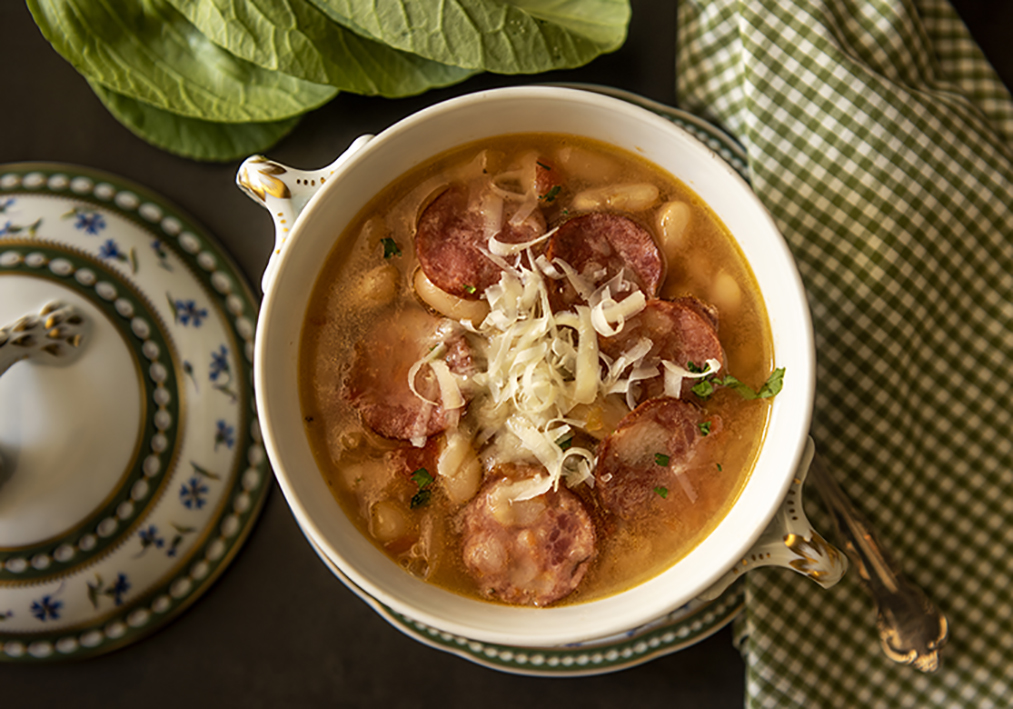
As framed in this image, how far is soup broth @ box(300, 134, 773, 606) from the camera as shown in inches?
62.5

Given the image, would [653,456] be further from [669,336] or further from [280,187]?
[280,187]

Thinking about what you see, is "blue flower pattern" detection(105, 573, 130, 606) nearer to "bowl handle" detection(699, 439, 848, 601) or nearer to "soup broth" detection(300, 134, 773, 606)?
"soup broth" detection(300, 134, 773, 606)

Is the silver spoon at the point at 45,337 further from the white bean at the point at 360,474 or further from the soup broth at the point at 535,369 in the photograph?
the white bean at the point at 360,474

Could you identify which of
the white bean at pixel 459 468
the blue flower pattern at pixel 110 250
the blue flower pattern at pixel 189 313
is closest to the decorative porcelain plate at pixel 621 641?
the white bean at pixel 459 468

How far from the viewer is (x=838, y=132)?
1.97 metres

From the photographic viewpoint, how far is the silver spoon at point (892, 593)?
196 centimetres

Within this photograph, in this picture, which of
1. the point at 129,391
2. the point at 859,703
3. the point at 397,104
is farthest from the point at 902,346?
the point at 129,391

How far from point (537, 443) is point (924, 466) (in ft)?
4.01

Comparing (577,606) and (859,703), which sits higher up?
(577,606)

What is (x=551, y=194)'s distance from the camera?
170 centimetres

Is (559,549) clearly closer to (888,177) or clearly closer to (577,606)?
(577,606)

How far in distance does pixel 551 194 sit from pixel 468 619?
0.97m

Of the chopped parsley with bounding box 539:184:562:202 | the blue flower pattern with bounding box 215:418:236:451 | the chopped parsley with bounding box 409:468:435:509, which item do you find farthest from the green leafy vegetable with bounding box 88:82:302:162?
the chopped parsley with bounding box 409:468:435:509

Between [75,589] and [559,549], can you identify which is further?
[75,589]
